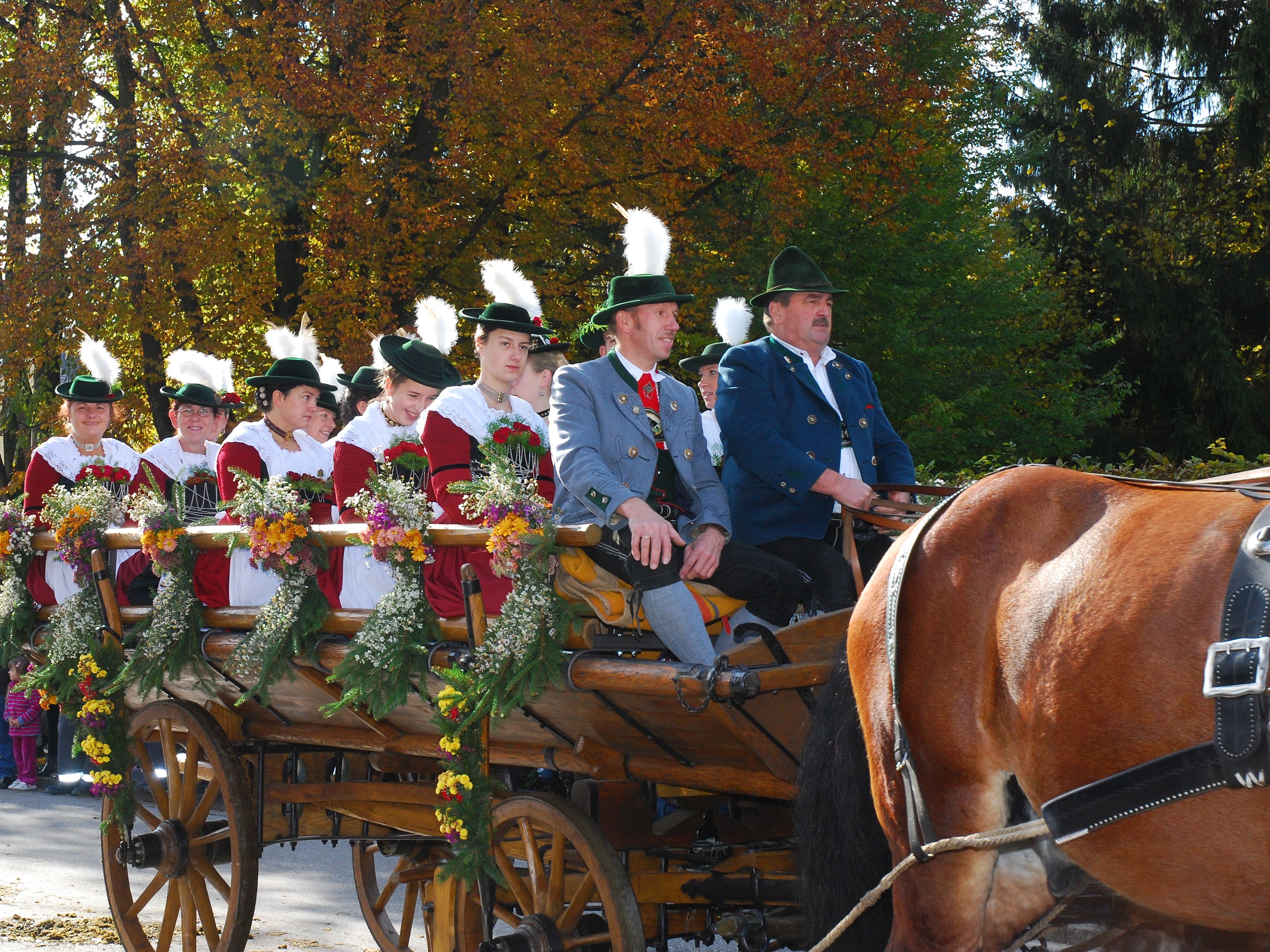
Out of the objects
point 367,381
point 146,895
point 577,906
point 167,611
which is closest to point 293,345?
point 367,381

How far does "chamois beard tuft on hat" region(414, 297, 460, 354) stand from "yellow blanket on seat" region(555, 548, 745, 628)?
237 centimetres

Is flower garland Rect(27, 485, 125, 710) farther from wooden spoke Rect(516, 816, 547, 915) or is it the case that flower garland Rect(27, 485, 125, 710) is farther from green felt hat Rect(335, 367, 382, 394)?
wooden spoke Rect(516, 816, 547, 915)

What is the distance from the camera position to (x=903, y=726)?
2.78 meters

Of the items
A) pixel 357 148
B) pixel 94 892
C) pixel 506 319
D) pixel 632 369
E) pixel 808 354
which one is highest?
pixel 357 148

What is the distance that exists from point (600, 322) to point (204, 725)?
2168 mm

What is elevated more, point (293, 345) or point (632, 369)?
point (293, 345)

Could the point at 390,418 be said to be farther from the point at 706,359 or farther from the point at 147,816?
the point at 706,359

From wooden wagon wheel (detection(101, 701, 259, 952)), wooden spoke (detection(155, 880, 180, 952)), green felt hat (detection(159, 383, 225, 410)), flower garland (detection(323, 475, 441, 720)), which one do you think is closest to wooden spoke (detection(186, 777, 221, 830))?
wooden wagon wheel (detection(101, 701, 259, 952))

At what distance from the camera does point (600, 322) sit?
4.39 meters

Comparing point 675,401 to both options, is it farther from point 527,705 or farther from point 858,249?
point 858,249

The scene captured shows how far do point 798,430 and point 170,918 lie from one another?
294 centimetres

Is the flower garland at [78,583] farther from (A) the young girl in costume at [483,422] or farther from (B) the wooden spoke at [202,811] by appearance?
(A) the young girl in costume at [483,422]

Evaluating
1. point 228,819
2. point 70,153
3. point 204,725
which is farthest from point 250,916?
point 70,153

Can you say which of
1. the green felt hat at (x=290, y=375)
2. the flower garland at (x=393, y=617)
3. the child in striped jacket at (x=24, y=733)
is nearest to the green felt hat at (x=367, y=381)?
the green felt hat at (x=290, y=375)
